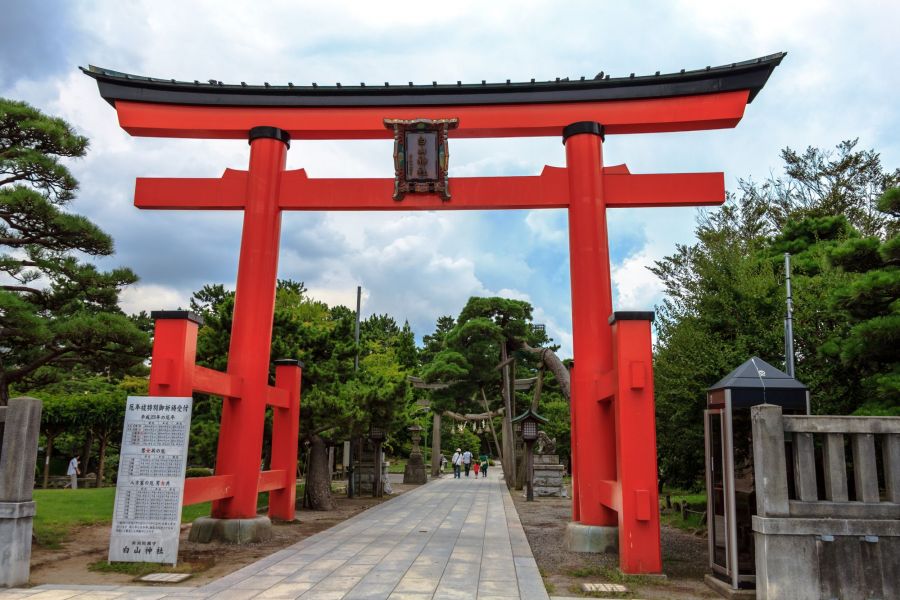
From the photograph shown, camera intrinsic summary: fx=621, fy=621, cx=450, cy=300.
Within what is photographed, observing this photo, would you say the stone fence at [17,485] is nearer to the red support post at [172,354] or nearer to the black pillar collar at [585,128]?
the red support post at [172,354]

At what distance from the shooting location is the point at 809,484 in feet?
20.6

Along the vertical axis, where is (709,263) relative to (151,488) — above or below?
above

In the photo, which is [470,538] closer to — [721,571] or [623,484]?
[623,484]

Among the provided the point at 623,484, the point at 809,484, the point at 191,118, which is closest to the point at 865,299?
the point at 809,484

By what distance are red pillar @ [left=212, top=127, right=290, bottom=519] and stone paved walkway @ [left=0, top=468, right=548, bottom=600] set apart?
1.61 metres

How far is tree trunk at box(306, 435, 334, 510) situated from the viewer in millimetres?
15344

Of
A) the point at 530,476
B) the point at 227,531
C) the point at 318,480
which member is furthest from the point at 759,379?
the point at 530,476

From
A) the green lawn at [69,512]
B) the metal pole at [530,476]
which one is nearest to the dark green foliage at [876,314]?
the metal pole at [530,476]

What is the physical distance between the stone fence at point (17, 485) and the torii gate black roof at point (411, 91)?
659cm

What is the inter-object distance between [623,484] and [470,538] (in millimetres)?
3850

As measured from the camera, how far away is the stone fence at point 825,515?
5.99 metres

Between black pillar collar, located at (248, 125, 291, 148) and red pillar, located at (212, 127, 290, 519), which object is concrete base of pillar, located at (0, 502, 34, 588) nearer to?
red pillar, located at (212, 127, 290, 519)

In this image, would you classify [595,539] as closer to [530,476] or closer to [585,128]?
[585,128]

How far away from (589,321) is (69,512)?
11516 millimetres
